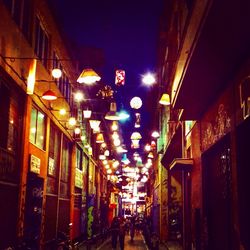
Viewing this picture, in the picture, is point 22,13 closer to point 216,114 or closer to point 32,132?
point 32,132

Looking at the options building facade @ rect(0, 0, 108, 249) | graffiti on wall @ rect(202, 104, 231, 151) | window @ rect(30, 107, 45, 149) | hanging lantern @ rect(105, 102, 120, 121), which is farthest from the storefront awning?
window @ rect(30, 107, 45, 149)

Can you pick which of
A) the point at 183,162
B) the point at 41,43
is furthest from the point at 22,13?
the point at 183,162

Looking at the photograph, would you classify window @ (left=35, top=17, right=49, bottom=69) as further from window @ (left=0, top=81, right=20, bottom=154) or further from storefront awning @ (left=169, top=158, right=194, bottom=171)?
storefront awning @ (left=169, top=158, right=194, bottom=171)

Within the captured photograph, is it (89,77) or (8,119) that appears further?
(89,77)

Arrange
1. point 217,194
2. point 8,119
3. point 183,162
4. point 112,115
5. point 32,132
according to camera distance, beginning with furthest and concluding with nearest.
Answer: point 112,115 → point 32,132 → point 183,162 → point 8,119 → point 217,194

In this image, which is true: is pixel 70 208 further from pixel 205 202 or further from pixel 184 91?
pixel 184 91

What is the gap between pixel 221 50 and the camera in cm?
934

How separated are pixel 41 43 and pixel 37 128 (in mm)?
4424

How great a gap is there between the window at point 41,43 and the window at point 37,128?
2.59 meters

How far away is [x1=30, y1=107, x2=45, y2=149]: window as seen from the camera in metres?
17.8

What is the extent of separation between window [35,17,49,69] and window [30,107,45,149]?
2.59m

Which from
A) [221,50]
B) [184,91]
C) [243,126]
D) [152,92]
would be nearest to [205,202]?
[184,91]

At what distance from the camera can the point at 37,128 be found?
1881 centimetres

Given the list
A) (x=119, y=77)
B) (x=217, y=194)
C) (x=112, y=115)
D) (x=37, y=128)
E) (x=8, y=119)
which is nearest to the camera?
(x=217, y=194)
